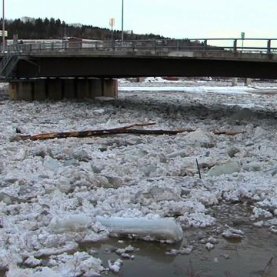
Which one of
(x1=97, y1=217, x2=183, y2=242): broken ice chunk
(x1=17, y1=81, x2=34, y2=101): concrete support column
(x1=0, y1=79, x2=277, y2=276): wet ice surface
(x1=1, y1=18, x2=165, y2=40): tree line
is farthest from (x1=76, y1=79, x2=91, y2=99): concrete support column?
(x1=1, y1=18, x2=165, y2=40): tree line

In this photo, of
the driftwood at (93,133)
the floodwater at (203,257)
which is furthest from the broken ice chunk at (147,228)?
the driftwood at (93,133)

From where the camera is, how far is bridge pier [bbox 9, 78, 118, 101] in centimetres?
4575

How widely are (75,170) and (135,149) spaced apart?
4800 millimetres

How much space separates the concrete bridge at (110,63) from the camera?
102 ft

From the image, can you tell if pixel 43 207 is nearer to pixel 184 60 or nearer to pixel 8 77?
pixel 184 60

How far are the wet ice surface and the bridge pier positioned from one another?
2323cm

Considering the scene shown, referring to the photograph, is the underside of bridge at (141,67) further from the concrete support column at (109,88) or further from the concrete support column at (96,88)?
the concrete support column at (109,88)

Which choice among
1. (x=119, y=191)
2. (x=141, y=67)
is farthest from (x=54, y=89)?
(x=119, y=191)

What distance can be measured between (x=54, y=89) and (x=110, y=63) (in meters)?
8.36

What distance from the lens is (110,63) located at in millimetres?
40688

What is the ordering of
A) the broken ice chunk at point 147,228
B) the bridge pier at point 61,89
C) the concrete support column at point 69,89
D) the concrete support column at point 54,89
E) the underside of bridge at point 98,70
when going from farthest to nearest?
1. the concrete support column at point 69,89
2. the concrete support column at point 54,89
3. the bridge pier at point 61,89
4. the underside of bridge at point 98,70
5. the broken ice chunk at point 147,228

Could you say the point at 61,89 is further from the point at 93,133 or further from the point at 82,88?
the point at 93,133

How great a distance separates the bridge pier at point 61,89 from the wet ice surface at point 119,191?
2323 cm

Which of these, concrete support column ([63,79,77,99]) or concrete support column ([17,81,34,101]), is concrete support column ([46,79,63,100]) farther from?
concrete support column ([17,81,34,101])
